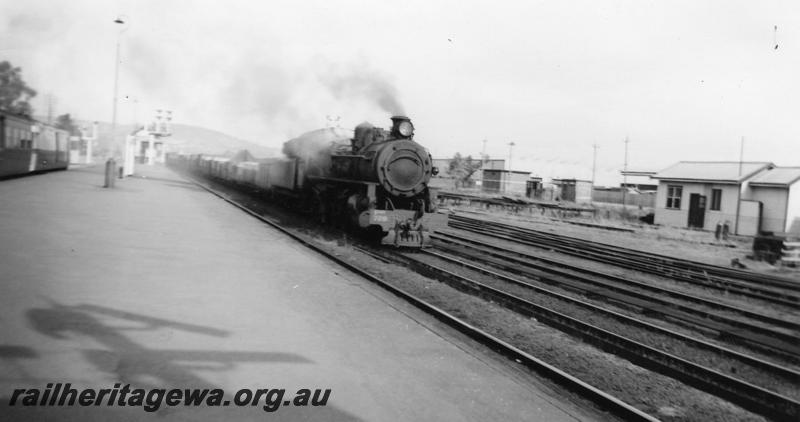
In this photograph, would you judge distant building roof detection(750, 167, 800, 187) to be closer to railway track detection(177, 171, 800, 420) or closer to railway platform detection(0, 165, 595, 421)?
railway track detection(177, 171, 800, 420)

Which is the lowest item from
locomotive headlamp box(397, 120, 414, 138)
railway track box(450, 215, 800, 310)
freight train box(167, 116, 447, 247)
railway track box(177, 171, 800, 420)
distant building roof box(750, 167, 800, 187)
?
railway track box(177, 171, 800, 420)

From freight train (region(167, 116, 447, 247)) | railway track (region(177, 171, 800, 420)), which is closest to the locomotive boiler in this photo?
freight train (region(167, 116, 447, 247))

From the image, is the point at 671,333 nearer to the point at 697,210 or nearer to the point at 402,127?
the point at 402,127

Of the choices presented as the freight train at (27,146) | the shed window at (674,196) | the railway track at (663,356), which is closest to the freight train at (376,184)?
the railway track at (663,356)

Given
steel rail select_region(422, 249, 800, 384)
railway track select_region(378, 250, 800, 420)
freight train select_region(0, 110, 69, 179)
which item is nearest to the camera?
railway track select_region(378, 250, 800, 420)

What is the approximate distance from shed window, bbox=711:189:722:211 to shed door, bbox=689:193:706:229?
42 centimetres

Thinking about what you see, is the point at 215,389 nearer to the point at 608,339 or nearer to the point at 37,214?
the point at 608,339

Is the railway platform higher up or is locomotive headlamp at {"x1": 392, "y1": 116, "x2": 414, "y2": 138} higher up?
locomotive headlamp at {"x1": 392, "y1": 116, "x2": 414, "y2": 138}

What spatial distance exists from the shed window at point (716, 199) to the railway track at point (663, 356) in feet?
76.5

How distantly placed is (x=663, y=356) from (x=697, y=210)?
25.8m

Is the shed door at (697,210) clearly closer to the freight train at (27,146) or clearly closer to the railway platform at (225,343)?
the railway platform at (225,343)

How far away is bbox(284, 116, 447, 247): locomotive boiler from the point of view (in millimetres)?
11891

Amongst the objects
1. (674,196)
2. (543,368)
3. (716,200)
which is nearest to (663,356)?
(543,368)

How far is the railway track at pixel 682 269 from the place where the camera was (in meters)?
10.1
